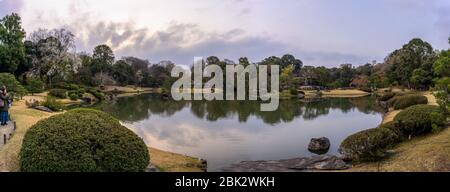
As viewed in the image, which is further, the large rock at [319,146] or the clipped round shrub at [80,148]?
the large rock at [319,146]

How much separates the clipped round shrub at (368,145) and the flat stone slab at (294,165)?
0.45 metres

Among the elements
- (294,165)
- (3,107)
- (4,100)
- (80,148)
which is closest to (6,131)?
(3,107)

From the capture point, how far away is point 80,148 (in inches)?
307

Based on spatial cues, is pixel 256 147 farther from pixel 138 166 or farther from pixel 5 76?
pixel 5 76

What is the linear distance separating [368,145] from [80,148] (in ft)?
24.8

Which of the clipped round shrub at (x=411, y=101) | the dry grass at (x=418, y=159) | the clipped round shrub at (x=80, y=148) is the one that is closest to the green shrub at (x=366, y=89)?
the clipped round shrub at (x=411, y=101)

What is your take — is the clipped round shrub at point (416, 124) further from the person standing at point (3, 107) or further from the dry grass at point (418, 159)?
the person standing at point (3, 107)

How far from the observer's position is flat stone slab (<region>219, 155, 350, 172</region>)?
10742 millimetres

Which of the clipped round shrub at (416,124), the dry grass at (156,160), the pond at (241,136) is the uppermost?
the clipped round shrub at (416,124)

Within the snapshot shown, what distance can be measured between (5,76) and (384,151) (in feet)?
73.3

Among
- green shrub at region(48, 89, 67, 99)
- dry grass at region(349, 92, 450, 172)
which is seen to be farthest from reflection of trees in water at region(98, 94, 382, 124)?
dry grass at region(349, 92, 450, 172)

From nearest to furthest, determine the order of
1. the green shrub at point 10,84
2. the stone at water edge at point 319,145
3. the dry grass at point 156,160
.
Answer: the dry grass at point 156,160
the stone at water edge at point 319,145
the green shrub at point 10,84

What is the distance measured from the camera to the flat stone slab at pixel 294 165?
1074 centimetres
